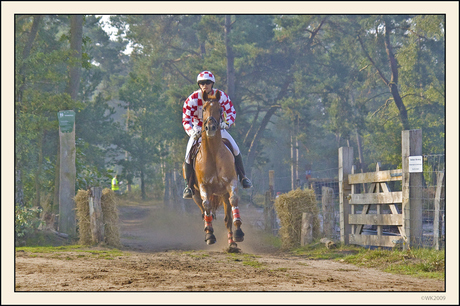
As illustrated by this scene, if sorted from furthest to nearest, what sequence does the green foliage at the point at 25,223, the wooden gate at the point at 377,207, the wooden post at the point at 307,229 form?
the green foliage at the point at 25,223
the wooden post at the point at 307,229
the wooden gate at the point at 377,207

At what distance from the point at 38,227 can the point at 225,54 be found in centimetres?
2467

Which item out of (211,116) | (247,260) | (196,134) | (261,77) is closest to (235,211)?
(247,260)

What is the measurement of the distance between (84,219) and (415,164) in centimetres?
919

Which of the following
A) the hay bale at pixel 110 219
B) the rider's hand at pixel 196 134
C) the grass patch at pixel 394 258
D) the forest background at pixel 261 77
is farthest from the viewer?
the forest background at pixel 261 77

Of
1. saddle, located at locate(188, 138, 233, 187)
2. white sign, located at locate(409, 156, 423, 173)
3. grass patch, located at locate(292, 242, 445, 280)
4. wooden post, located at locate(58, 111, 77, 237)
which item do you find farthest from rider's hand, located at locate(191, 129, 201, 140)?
wooden post, located at locate(58, 111, 77, 237)

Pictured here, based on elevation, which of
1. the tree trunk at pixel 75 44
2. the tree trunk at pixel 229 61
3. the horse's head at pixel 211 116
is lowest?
the horse's head at pixel 211 116

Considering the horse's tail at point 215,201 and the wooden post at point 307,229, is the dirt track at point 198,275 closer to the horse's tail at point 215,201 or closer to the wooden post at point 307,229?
the horse's tail at point 215,201

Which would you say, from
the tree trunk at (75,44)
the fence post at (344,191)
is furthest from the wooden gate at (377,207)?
the tree trunk at (75,44)

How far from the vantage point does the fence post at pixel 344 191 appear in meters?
13.0

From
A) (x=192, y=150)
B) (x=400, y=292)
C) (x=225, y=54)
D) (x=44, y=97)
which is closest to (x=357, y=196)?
(x=192, y=150)

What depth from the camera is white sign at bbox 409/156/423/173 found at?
10.1 metres

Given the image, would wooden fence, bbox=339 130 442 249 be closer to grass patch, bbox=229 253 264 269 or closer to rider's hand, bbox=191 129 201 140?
grass patch, bbox=229 253 264 269

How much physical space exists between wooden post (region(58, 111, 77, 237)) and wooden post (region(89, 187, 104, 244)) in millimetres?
2207

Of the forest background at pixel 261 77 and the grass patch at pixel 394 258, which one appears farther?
the forest background at pixel 261 77
